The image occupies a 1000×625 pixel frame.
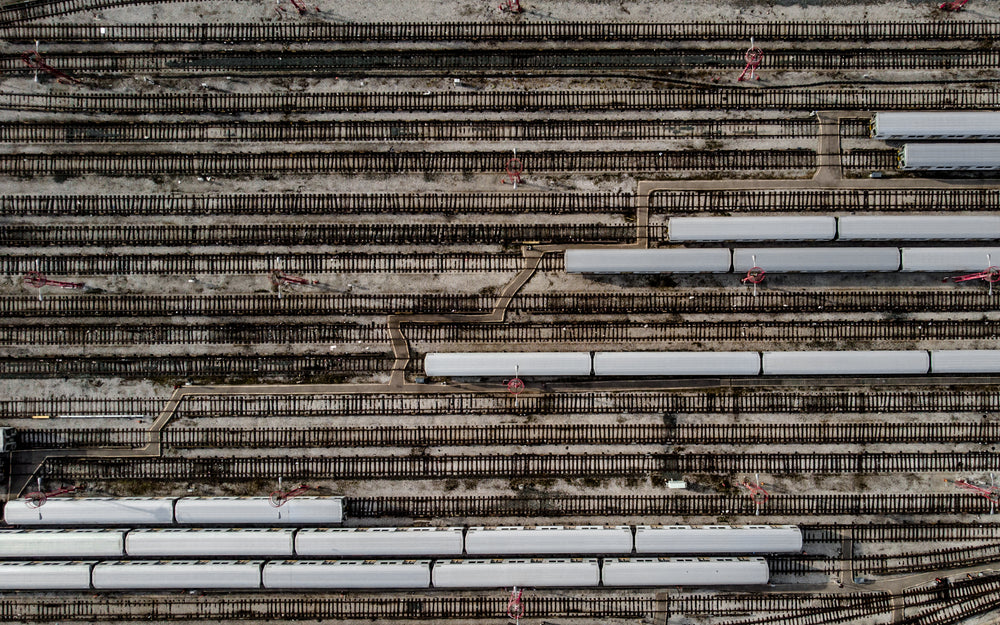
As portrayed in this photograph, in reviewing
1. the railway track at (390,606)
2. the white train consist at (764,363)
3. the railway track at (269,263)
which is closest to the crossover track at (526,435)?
the white train consist at (764,363)

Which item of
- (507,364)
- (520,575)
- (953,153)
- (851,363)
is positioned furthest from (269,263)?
(953,153)

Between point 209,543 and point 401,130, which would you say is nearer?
point 209,543

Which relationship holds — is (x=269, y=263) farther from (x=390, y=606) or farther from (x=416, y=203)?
(x=390, y=606)

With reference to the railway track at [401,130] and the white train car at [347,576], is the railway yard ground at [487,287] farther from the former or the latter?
the white train car at [347,576]

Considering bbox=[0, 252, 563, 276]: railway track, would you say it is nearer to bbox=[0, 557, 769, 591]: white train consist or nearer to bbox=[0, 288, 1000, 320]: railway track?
bbox=[0, 288, 1000, 320]: railway track

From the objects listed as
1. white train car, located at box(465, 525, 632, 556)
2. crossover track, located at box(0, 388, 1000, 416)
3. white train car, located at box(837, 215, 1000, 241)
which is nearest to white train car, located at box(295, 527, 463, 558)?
white train car, located at box(465, 525, 632, 556)

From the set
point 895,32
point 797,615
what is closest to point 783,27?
point 895,32

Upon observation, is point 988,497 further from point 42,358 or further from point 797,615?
point 42,358
